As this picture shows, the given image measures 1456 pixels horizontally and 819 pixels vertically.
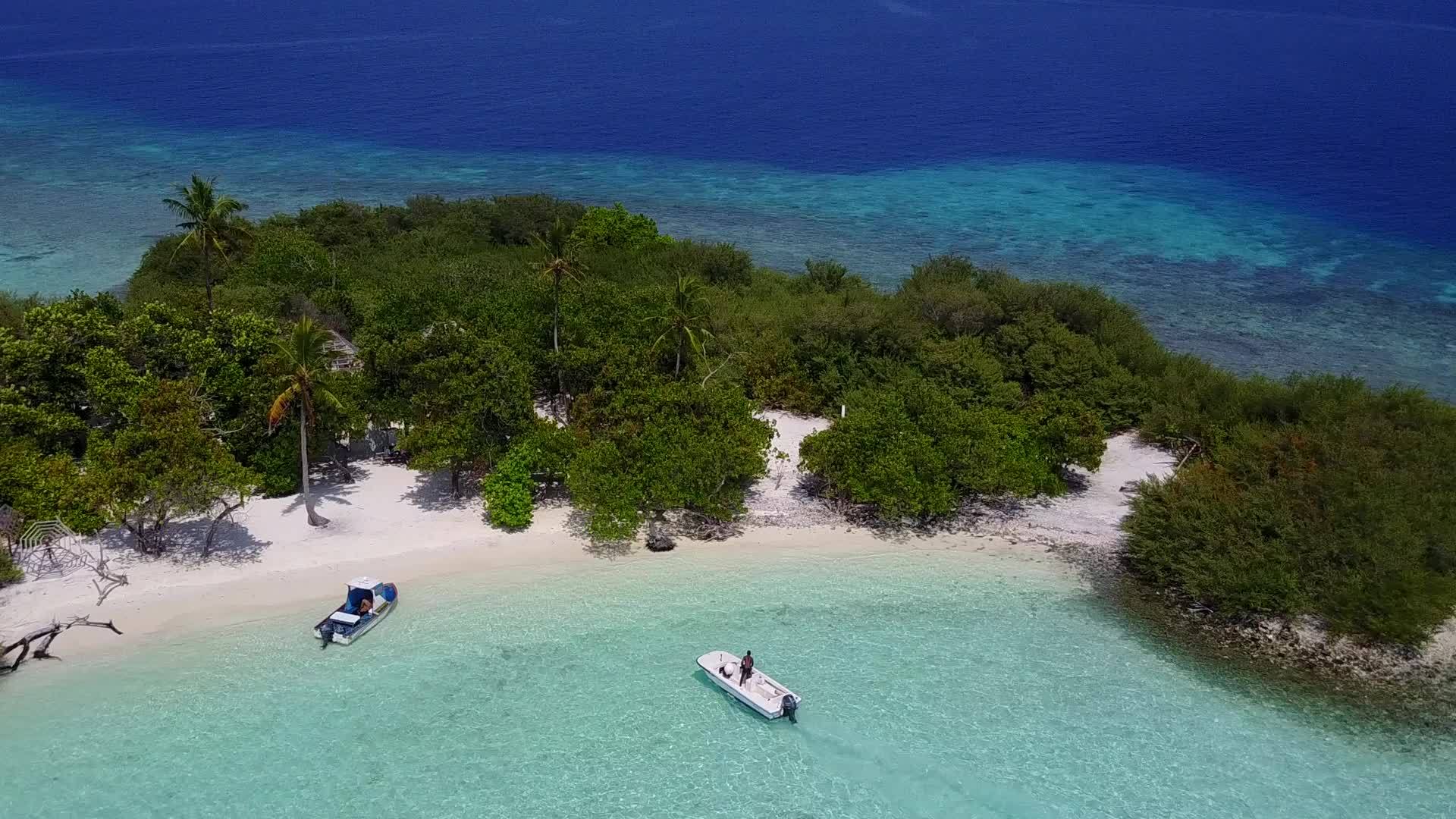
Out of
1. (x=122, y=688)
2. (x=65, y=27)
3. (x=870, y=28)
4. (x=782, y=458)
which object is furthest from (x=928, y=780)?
(x=65, y=27)

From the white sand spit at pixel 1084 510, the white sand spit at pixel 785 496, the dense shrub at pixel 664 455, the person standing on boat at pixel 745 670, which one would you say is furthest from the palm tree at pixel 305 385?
the white sand spit at pixel 1084 510

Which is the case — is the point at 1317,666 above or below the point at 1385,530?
below

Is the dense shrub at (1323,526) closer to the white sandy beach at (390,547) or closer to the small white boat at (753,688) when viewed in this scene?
the white sandy beach at (390,547)

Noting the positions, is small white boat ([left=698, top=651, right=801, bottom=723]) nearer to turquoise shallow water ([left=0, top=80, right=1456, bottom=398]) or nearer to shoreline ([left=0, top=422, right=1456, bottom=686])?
shoreline ([left=0, top=422, right=1456, bottom=686])

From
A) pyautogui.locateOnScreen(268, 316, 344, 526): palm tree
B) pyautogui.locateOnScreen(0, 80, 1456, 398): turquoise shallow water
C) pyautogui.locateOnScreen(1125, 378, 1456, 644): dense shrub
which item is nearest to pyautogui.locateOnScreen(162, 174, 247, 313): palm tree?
pyautogui.locateOnScreen(268, 316, 344, 526): palm tree

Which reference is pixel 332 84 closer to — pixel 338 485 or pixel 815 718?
pixel 338 485

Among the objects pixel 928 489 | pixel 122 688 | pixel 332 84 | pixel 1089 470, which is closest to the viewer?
pixel 122 688

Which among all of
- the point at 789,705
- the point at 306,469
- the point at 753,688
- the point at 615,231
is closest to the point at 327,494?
the point at 306,469
